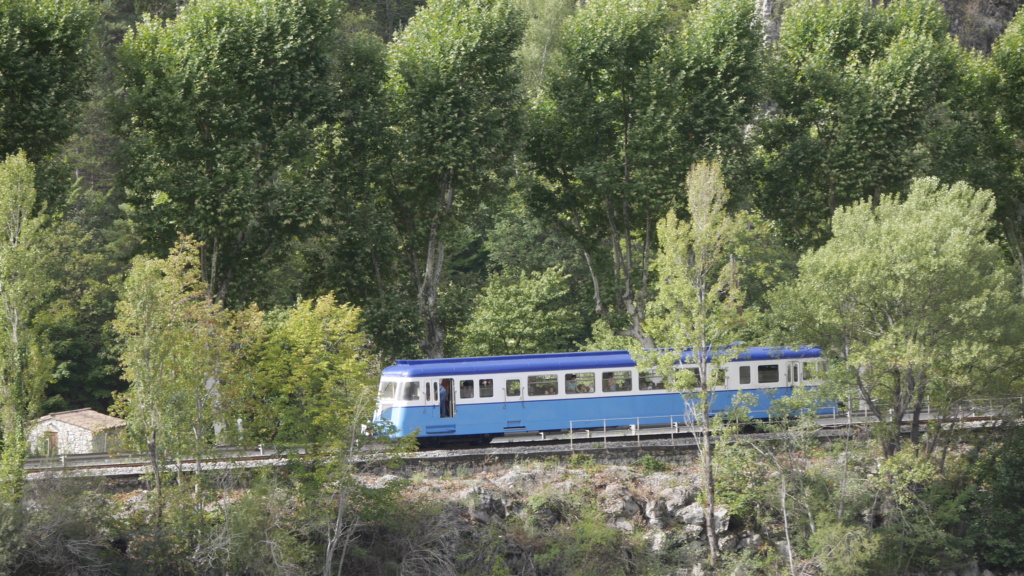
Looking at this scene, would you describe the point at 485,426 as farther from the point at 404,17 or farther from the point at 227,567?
the point at 404,17

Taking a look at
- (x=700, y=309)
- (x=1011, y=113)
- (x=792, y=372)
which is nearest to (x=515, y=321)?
(x=792, y=372)

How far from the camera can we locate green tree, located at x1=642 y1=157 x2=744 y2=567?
87.1 feet

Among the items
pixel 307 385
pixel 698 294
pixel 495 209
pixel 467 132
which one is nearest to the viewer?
pixel 307 385

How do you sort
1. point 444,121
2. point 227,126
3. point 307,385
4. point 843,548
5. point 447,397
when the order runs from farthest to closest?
point 444,121 < point 227,126 < point 447,397 < point 843,548 < point 307,385

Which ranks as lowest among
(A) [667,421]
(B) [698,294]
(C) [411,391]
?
(A) [667,421]

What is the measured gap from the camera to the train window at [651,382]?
29.7m

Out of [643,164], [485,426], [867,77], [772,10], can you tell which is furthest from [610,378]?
[772,10]

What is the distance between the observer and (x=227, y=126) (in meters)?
30.3

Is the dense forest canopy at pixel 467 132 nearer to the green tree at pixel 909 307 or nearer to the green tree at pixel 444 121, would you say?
the green tree at pixel 444 121

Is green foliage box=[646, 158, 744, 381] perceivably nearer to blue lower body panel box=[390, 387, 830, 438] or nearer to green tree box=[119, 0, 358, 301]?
blue lower body panel box=[390, 387, 830, 438]

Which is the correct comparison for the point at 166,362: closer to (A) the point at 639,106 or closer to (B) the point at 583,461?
(B) the point at 583,461

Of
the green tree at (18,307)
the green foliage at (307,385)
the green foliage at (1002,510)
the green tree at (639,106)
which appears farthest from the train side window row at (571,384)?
the green tree at (18,307)

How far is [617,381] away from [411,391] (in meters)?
6.72

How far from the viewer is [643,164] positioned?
33.9m
